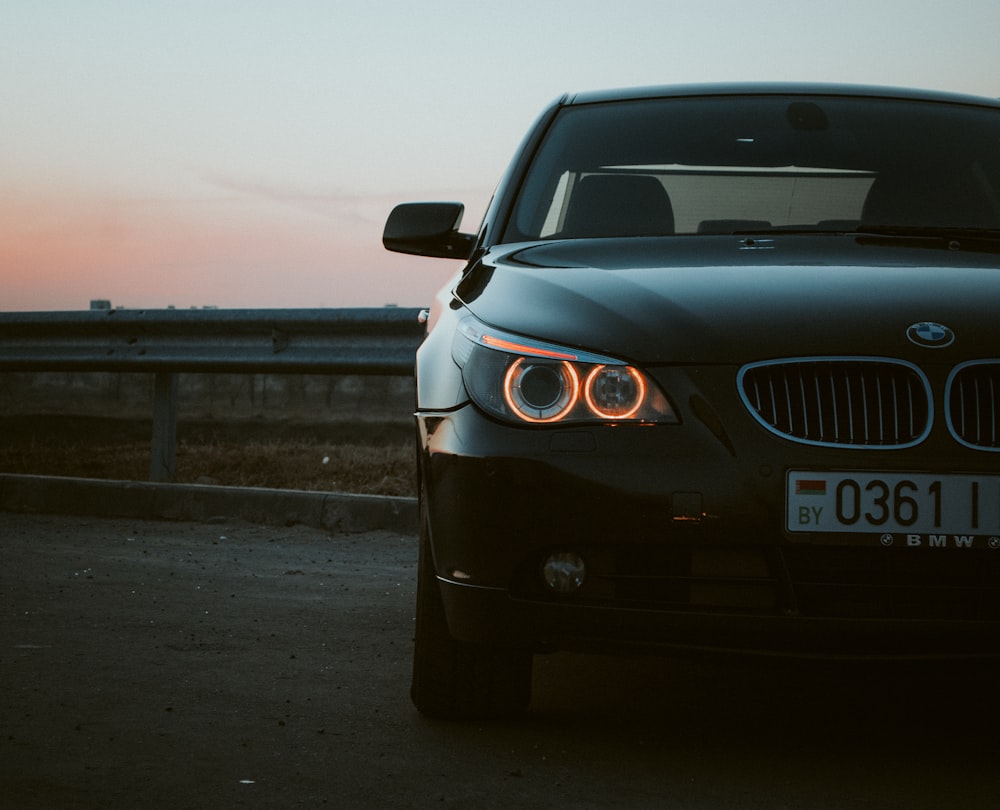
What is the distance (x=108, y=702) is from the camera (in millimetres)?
3561

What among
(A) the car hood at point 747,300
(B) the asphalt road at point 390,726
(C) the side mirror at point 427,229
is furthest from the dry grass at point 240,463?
(A) the car hood at point 747,300

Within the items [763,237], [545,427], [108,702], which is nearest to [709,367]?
[545,427]

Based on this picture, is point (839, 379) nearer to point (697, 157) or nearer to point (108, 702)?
point (697, 157)

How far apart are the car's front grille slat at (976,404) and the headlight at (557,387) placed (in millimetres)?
522

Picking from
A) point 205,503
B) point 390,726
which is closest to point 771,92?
point 390,726

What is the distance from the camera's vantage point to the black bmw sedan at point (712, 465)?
8.96 feet

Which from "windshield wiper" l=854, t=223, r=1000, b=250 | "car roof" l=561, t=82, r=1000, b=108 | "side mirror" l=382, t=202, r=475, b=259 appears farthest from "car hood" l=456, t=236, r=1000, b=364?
"car roof" l=561, t=82, r=1000, b=108

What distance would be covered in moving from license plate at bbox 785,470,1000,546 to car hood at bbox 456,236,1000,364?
0.24 metres

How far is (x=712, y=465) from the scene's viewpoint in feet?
9.01

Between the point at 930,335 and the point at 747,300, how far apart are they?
14.2 inches

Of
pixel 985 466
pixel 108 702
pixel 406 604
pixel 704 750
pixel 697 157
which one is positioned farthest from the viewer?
pixel 406 604

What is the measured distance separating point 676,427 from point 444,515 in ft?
1.69

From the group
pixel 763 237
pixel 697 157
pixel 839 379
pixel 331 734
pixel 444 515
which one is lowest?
pixel 331 734

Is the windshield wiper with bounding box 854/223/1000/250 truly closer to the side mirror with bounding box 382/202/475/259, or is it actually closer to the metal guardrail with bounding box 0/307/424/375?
the side mirror with bounding box 382/202/475/259
